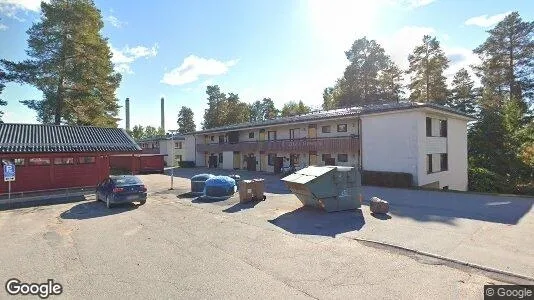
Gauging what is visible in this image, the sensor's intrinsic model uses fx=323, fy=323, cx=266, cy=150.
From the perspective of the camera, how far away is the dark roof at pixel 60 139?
62.9 ft

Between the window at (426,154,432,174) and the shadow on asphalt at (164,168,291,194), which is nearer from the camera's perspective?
the shadow on asphalt at (164,168,291,194)

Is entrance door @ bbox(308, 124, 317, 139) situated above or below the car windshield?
above

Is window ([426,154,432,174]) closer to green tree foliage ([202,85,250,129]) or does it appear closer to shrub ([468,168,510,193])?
shrub ([468,168,510,193])

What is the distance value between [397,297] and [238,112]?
66.3 meters

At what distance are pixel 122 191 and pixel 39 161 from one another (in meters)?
8.95

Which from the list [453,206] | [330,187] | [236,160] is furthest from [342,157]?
[236,160]

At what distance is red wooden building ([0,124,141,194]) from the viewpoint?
19234 millimetres

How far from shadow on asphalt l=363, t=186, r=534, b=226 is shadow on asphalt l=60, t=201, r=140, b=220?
38.7ft

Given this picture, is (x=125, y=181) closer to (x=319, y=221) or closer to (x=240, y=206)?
(x=240, y=206)

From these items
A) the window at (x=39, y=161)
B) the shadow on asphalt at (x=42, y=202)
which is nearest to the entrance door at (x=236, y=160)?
the window at (x=39, y=161)

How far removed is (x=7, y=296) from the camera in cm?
611

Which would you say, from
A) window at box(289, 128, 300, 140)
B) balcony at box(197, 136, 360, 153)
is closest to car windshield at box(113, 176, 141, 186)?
balcony at box(197, 136, 360, 153)

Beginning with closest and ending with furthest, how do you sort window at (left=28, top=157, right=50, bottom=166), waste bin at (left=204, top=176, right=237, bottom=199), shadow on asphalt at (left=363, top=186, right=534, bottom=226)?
1. shadow on asphalt at (left=363, top=186, right=534, bottom=226)
2. waste bin at (left=204, top=176, right=237, bottom=199)
3. window at (left=28, top=157, right=50, bottom=166)

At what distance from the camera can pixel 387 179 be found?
21.9 m
